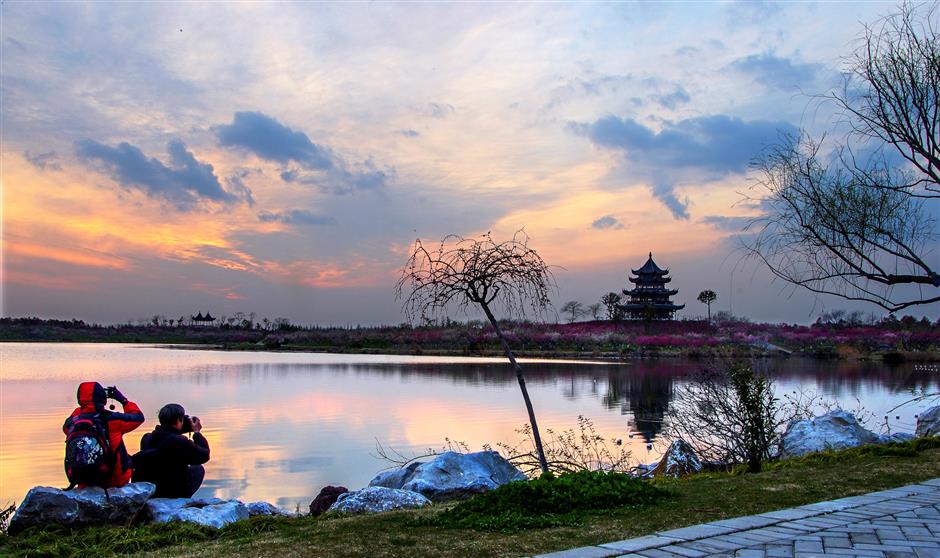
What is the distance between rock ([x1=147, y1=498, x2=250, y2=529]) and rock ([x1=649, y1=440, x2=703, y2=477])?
5760 millimetres

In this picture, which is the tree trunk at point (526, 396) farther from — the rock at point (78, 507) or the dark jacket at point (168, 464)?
the rock at point (78, 507)

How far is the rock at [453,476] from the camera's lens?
8023 mm

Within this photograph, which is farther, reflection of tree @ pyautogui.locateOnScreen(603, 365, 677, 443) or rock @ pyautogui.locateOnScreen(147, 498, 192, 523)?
reflection of tree @ pyautogui.locateOnScreen(603, 365, 677, 443)

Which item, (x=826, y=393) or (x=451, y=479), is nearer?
(x=451, y=479)

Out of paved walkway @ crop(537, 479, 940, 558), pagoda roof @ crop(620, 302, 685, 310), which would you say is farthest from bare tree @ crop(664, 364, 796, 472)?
pagoda roof @ crop(620, 302, 685, 310)

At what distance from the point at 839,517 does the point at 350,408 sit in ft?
54.3

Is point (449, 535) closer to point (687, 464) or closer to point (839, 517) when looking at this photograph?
point (839, 517)

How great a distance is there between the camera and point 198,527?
5703mm

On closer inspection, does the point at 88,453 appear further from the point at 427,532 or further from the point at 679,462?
the point at 679,462

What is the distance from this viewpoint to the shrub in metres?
5.27

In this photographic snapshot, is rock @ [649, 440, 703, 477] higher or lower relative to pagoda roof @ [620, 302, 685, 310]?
lower

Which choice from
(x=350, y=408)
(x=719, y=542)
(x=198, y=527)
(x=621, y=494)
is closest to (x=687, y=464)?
(x=621, y=494)

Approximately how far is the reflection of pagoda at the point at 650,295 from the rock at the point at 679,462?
217 feet

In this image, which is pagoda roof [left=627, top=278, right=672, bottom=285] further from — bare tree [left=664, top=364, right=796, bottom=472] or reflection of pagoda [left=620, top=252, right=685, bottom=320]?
bare tree [left=664, top=364, right=796, bottom=472]
